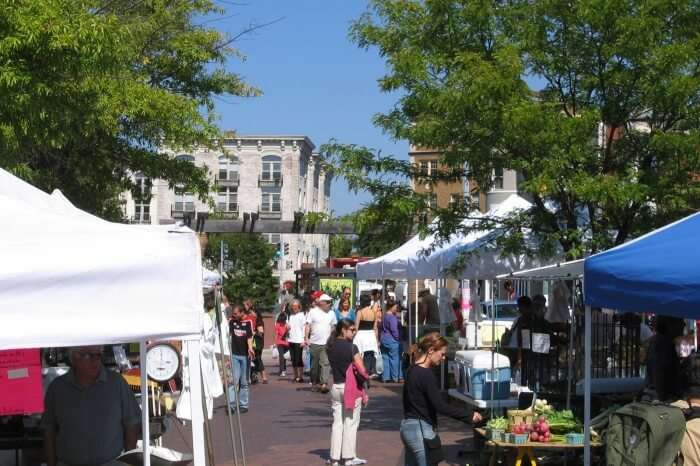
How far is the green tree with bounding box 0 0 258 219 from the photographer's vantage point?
10.2 m

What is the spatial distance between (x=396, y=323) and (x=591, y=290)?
594 inches

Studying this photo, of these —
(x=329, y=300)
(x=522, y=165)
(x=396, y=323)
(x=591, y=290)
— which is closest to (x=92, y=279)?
(x=591, y=290)

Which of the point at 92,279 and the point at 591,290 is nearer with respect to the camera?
the point at 92,279

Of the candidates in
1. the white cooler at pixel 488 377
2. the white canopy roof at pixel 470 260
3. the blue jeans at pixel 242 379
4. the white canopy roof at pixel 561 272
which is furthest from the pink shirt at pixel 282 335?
the white canopy roof at pixel 561 272

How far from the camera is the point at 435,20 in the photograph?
15.0m

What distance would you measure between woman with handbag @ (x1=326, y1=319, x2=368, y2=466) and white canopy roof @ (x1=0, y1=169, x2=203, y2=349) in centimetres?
661

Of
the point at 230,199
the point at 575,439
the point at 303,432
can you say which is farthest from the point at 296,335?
the point at 230,199

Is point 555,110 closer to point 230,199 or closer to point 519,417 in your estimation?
point 519,417

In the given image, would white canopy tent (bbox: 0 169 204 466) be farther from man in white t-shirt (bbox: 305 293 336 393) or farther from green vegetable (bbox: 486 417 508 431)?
man in white t-shirt (bbox: 305 293 336 393)

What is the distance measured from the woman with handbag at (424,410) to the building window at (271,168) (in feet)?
357

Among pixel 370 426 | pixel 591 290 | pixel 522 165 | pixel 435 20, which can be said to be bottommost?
pixel 370 426

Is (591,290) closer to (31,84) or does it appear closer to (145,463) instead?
(145,463)

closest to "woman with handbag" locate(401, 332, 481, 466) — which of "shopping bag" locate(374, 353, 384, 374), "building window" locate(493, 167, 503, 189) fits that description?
"building window" locate(493, 167, 503, 189)

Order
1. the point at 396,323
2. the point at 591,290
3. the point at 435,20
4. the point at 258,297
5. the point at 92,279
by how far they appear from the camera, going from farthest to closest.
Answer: the point at 258,297 < the point at 396,323 < the point at 435,20 < the point at 591,290 < the point at 92,279
